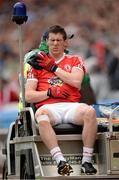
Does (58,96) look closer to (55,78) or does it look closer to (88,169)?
(55,78)

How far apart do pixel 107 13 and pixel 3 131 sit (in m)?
2.73

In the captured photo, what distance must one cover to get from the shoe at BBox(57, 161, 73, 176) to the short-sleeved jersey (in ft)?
2.63

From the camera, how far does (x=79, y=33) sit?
14859 mm

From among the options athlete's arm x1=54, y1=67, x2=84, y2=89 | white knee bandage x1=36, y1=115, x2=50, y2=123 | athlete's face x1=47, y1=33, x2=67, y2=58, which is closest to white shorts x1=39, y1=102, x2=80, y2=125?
white knee bandage x1=36, y1=115, x2=50, y2=123

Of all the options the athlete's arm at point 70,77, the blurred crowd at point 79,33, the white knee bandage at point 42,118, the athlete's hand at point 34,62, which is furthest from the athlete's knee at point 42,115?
the blurred crowd at point 79,33

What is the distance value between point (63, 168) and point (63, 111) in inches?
26.0

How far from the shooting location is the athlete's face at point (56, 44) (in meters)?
8.70

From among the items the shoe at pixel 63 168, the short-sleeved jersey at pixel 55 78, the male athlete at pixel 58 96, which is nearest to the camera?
the shoe at pixel 63 168

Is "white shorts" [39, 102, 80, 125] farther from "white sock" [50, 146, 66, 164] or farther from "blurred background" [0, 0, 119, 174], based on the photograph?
"blurred background" [0, 0, 119, 174]

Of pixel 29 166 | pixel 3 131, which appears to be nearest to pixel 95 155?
pixel 29 166

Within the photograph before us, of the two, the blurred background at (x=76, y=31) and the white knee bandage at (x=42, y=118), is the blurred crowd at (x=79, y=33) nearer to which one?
the blurred background at (x=76, y=31)

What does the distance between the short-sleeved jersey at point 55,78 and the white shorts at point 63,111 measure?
0.16m

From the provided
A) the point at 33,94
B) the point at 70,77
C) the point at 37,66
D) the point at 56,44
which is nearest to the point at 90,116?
the point at 70,77

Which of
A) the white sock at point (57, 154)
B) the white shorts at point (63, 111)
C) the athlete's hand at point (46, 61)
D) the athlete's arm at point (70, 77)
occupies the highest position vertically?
the athlete's hand at point (46, 61)
